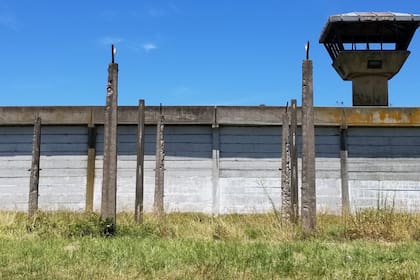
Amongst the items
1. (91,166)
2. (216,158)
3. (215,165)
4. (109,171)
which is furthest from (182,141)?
(109,171)

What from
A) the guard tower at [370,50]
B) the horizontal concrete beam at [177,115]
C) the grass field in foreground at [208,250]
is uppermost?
the guard tower at [370,50]

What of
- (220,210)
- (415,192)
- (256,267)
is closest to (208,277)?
(256,267)

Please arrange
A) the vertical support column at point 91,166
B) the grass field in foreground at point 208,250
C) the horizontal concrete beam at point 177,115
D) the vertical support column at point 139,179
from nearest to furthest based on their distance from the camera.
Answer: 1. the grass field in foreground at point 208,250
2. the vertical support column at point 139,179
3. the horizontal concrete beam at point 177,115
4. the vertical support column at point 91,166

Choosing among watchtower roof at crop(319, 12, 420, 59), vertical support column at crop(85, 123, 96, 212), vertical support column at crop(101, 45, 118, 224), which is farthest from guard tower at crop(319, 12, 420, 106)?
vertical support column at crop(101, 45, 118, 224)

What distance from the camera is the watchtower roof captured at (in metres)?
25.7

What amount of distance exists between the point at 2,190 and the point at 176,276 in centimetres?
1449

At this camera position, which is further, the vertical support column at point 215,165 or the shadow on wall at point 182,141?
the shadow on wall at point 182,141

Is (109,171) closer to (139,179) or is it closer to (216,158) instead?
(139,179)

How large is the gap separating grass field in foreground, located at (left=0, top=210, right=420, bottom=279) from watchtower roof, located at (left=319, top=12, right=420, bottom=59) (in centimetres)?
1738

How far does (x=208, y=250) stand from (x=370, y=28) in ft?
71.2

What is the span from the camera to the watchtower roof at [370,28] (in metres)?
25.7

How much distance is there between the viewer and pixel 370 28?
26.2 meters

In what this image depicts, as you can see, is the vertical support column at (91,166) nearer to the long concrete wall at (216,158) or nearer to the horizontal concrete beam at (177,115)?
the long concrete wall at (216,158)

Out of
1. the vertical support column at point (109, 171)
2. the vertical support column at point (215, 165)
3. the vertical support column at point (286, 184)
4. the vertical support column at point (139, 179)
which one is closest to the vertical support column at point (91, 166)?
the vertical support column at point (215, 165)
